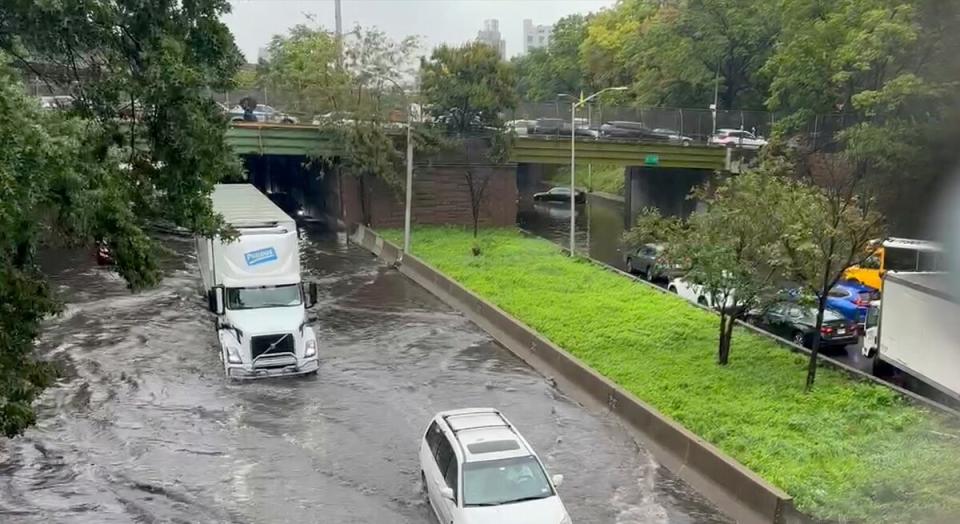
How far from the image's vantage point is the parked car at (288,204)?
58.9 m

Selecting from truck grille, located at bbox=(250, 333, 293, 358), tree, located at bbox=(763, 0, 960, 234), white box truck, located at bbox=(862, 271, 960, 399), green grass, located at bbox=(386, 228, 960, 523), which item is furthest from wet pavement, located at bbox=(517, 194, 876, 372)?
truck grille, located at bbox=(250, 333, 293, 358)

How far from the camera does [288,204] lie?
62.9 metres

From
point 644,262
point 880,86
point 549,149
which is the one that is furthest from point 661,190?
A: point 644,262

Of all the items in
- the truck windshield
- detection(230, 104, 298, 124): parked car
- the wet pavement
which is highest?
detection(230, 104, 298, 124): parked car

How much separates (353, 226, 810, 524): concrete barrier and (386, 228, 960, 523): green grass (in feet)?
1.11

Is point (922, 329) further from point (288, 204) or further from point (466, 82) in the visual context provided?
point (288, 204)

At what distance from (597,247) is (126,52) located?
3507 cm

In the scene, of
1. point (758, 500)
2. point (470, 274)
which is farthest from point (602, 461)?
point (470, 274)

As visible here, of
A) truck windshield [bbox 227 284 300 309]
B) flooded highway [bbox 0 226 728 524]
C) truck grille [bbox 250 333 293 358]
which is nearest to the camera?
flooded highway [bbox 0 226 728 524]

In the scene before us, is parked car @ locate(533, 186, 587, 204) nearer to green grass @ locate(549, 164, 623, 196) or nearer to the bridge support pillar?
green grass @ locate(549, 164, 623, 196)

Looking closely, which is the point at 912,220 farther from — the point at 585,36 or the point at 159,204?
the point at 585,36

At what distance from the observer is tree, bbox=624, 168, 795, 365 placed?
18422 mm

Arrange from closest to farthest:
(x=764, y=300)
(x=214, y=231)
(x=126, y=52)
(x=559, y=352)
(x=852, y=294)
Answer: (x=126, y=52) → (x=214, y=231) → (x=764, y=300) → (x=559, y=352) → (x=852, y=294)

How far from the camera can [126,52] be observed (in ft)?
38.7
